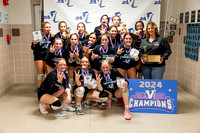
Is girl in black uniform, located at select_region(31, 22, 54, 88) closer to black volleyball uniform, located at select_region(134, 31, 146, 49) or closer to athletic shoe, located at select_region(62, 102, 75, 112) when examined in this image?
athletic shoe, located at select_region(62, 102, 75, 112)

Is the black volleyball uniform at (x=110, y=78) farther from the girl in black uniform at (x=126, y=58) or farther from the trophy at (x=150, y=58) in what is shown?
the trophy at (x=150, y=58)

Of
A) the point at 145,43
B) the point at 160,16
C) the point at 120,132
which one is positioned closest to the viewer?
the point at 120,132

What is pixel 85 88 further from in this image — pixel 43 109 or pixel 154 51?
pixel 154 51

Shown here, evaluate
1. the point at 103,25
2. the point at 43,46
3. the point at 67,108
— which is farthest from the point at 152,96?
the point at 43,46

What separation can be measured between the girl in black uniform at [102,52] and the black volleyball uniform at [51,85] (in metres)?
0.66

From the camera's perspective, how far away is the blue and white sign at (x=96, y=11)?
4.94 m

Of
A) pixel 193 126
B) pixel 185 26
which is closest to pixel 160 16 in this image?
pixel 185 26

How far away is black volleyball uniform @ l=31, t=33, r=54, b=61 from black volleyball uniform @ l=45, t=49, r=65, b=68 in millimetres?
202

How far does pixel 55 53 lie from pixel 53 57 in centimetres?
9

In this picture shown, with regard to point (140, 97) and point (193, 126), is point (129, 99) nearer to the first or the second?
point (140, 97)

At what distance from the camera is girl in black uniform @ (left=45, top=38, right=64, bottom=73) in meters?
3.84

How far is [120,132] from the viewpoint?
2871 mm

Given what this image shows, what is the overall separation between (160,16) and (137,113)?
275 centimetres

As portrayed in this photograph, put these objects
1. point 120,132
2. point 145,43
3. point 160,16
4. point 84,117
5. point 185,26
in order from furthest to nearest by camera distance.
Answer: point 160,16
point 185,26
point 145,43
point 84,117
point 120,132
